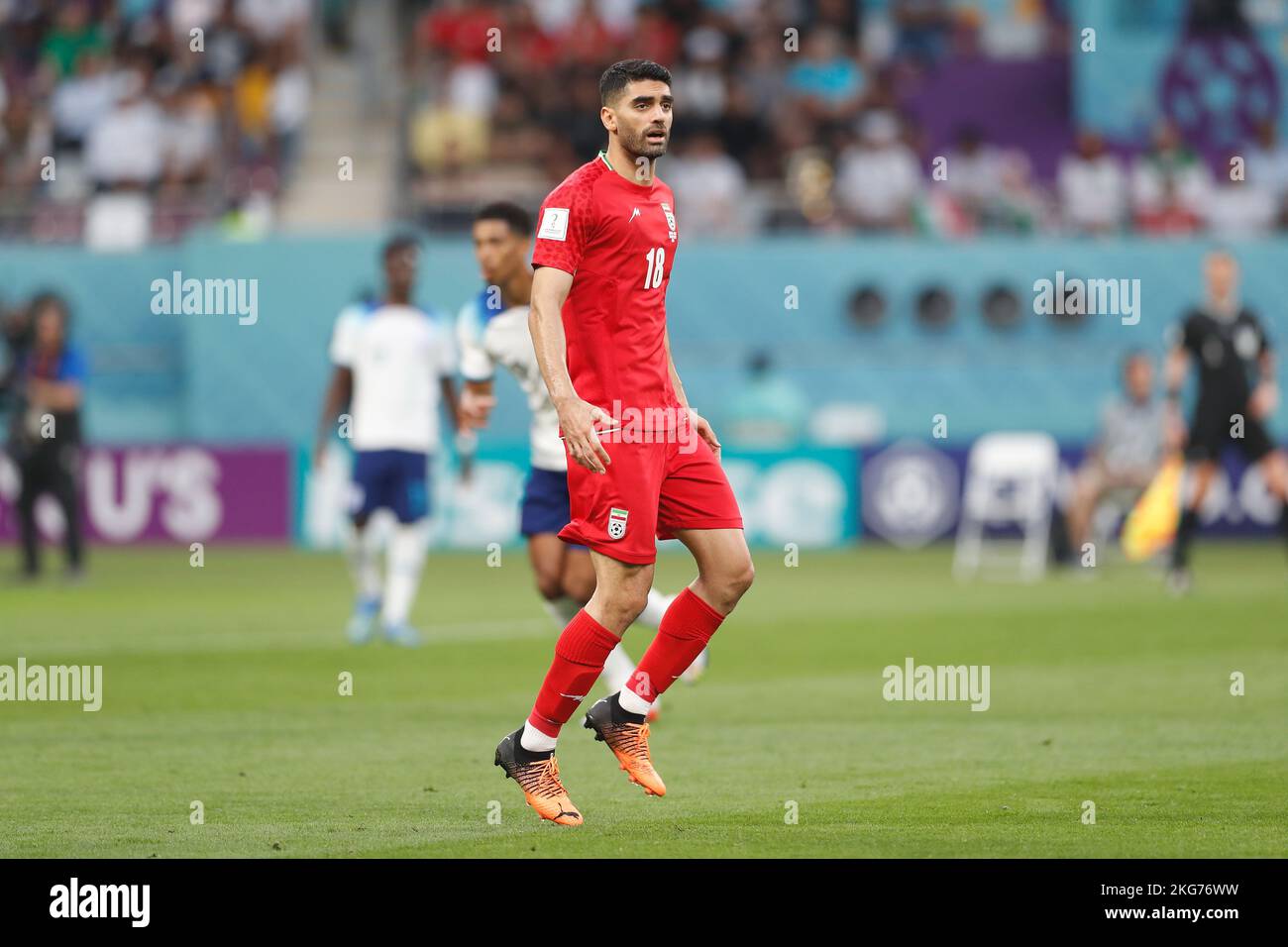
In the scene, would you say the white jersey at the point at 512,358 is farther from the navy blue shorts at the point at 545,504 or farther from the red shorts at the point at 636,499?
the red shorts at the point at 636,499

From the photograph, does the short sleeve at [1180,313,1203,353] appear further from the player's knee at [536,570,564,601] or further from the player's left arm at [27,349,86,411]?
the player's left arm at [27,349,86,411]

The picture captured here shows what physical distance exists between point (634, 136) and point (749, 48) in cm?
2192

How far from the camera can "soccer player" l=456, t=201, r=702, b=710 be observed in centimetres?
1084

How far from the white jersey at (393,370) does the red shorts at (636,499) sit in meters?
7.20

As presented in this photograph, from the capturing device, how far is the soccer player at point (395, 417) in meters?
15.2

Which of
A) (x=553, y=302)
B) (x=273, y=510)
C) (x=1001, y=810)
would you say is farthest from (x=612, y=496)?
(x=273, y=510)

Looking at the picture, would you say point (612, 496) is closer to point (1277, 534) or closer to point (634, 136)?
point (634, 136)

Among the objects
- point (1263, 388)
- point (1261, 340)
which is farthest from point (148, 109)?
point (1263, 388)

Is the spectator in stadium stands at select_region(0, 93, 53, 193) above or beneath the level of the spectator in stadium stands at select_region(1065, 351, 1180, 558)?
above

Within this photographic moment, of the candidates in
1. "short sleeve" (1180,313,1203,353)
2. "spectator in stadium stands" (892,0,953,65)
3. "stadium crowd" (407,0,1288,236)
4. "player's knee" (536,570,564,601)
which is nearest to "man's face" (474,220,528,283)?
"player's knee" (536,570,564,601)

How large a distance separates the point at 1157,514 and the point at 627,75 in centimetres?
1502

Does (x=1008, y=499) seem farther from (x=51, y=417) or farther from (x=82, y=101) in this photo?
(x=82, y=101)

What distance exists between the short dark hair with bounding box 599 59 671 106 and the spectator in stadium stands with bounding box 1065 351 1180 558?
50.4 ft

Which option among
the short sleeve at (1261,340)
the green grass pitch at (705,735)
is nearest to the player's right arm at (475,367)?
the green grass pitch at (705,735)
